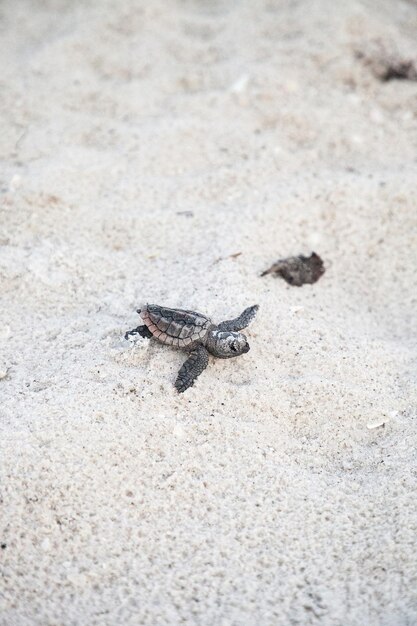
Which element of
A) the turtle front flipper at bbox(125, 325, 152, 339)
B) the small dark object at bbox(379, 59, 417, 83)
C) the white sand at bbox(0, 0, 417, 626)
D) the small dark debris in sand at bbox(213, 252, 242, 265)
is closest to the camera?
the white sand at bbox(0, 0, 417, 626)

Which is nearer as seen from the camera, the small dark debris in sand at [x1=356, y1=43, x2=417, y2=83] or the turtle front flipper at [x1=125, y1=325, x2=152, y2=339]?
the turtle front flipper at [x1=125, y1=325, x2=152, y2=339]

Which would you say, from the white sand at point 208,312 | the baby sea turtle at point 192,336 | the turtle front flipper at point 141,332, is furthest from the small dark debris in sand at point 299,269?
the turtle front flipper at point 141,332

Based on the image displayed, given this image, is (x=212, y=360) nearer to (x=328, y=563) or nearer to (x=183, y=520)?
(x=183, y=520)

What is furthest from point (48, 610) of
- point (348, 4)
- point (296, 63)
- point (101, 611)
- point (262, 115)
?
point (348, 4)

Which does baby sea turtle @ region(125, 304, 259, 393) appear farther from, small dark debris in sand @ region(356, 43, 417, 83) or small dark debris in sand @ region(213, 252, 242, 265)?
small dark debris in sand @ region(356, 43, 417, 83)

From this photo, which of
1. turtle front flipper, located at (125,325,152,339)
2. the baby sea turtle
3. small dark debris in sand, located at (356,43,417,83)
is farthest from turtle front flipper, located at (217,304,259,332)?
small dark debris in sand, located at (356,43,417,83)

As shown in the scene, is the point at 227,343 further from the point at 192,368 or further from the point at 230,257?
the point at 230,257

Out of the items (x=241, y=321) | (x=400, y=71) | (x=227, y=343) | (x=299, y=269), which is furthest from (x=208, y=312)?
(x=400, y=71)
